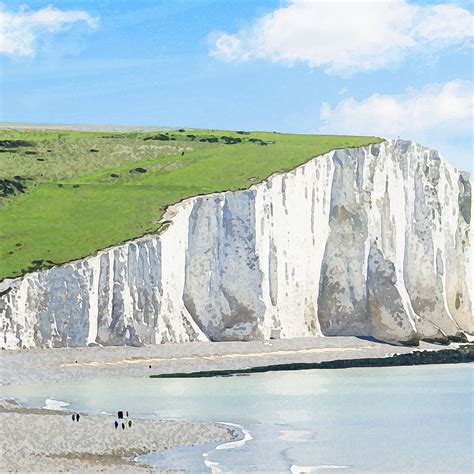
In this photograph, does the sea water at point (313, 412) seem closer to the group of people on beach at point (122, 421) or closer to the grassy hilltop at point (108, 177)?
the group of people on beach at point (122, 421)

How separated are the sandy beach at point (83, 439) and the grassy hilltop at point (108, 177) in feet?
68.0

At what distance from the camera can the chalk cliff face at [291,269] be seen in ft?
179

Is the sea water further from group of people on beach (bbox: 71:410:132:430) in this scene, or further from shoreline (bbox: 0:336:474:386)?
shoreline (bbox: 0:336:474:386)

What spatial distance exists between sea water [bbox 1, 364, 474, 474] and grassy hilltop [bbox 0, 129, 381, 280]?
12.8 m

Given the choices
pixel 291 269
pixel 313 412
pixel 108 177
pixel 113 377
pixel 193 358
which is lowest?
pixel 313 412

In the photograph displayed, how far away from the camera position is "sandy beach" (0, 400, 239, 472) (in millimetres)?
28328

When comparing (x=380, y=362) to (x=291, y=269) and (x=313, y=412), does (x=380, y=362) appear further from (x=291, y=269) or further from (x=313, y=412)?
(x=313, y=412)

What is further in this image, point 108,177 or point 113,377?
point 108,177

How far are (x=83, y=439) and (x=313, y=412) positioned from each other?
31.6 feet

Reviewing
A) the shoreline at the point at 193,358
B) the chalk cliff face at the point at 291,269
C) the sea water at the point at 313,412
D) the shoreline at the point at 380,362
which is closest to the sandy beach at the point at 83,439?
the sea water at the point at 313,412

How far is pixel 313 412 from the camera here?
38.5 metres

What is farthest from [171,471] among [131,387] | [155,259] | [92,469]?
[155,259]

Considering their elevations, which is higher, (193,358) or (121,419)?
(193,358)

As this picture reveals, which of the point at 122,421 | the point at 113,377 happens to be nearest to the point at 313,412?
the point at 122,421
